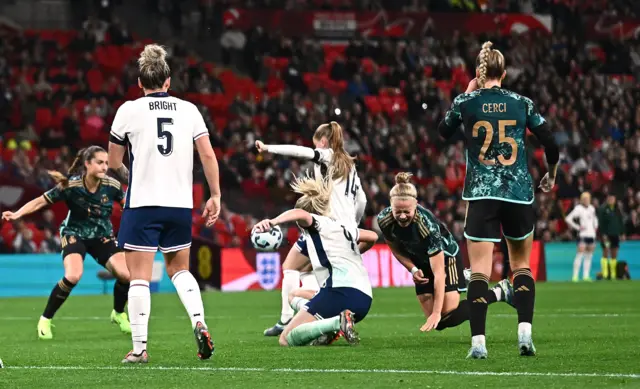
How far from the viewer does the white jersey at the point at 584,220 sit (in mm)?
27797

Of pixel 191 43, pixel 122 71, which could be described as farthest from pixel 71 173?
pixel 191 43

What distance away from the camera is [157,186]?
27.6 ft

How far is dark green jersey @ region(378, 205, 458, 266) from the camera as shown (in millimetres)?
10898

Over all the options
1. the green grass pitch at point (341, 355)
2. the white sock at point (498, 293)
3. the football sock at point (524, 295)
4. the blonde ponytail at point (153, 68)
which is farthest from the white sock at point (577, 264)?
the blonde ponytail at point (153, 68)

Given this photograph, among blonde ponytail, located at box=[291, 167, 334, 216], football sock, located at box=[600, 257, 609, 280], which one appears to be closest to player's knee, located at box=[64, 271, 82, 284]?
blonde ponytail, located at box=[291, 167, 334, 216]

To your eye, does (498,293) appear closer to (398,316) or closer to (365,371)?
(398,316)

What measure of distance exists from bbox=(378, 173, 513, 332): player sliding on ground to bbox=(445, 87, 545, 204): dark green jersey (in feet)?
5.60

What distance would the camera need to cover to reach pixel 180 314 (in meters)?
16.6

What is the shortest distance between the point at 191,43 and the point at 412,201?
2351 centimetres

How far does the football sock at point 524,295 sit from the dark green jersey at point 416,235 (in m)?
1.84

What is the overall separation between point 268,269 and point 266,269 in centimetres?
4

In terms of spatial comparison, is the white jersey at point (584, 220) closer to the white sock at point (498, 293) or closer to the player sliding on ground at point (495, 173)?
the white sock at point (498, 293)

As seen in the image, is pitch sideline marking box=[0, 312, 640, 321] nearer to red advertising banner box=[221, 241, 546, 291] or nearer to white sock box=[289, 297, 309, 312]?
white sock box=[289, 297, 309, 312]

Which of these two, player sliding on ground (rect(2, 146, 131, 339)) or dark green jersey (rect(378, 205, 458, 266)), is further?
player sliding on ground (rect(2, 146, 131, 339))
